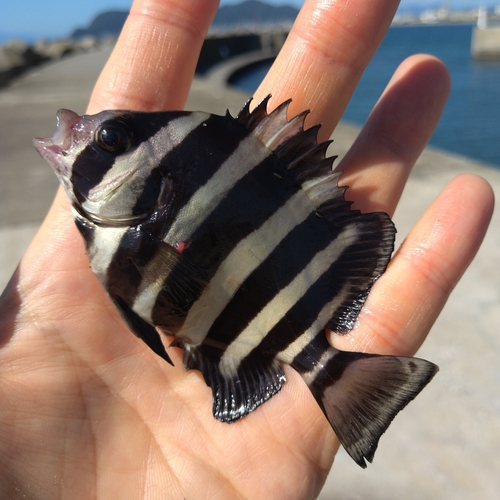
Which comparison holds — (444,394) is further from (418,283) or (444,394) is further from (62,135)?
(62,135)

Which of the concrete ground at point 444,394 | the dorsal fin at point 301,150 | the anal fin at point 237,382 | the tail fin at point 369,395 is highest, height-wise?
the dorsal fin at point 301,150

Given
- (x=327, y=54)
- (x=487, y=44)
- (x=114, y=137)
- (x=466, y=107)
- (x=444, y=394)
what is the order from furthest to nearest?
(x=487, y=44), (x=466, y=107), (x=444, y=394), (x=327, y=54), (x=114, y=137)

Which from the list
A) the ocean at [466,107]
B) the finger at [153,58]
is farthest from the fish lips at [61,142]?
the ocean at [466,107]

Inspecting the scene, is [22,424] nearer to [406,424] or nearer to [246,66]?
[406,424]

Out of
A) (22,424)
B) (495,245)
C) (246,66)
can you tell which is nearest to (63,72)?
(246,66)

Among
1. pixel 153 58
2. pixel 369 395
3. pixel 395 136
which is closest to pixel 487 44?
pixel 395 136

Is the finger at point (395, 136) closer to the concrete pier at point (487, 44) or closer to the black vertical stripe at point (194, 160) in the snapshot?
the black vertical stripe at point (194, 160)

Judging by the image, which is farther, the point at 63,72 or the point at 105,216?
the point at 63,72
